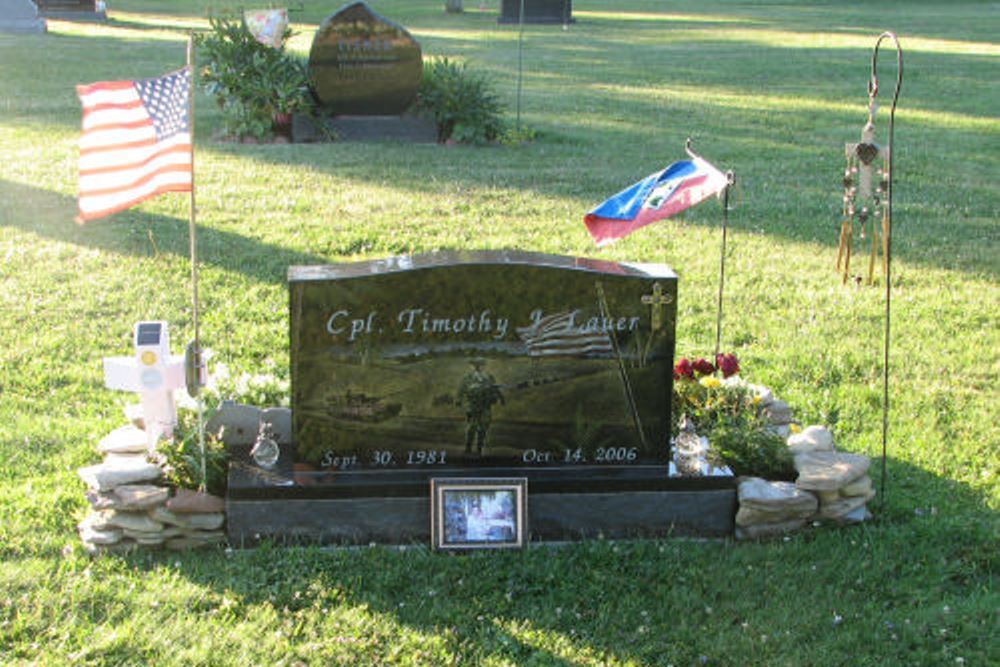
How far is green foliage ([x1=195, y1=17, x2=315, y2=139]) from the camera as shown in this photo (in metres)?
15.2

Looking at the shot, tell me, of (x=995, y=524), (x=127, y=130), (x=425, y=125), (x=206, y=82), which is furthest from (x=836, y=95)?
(x=127, y=130)

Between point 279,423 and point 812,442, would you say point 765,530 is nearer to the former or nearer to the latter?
point 812,442

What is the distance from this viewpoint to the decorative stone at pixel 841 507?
5938 mm

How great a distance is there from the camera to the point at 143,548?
5.61 meters

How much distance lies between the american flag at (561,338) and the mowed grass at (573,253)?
0.94 m

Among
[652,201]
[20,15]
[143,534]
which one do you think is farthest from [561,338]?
[20,15]

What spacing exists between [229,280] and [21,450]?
3.26m

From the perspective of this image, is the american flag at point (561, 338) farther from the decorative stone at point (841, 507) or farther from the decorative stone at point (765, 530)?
the decorative stone at point (841, 507)

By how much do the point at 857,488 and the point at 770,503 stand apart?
0.51 meters

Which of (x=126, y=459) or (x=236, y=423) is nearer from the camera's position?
(x=126, y=459)

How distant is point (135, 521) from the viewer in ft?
18.3

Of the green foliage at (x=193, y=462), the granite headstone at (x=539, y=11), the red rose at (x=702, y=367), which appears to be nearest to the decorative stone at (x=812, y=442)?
the red rose at (x=702, y=367)

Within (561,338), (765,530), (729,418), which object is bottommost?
(765,530)

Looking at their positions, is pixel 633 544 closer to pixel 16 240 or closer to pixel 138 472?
pixel 138 472
